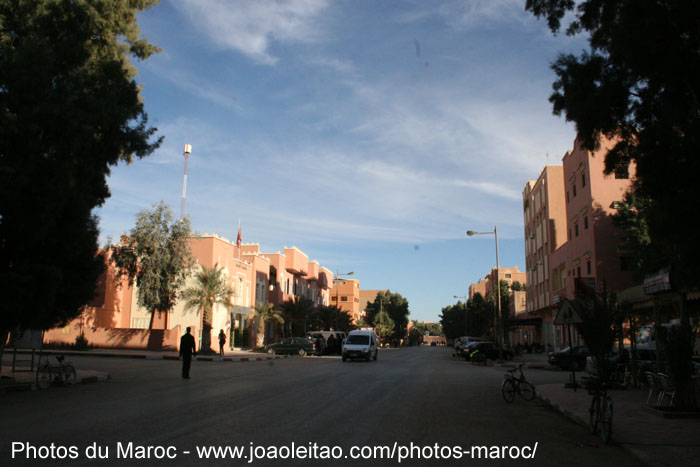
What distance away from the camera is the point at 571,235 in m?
43.0

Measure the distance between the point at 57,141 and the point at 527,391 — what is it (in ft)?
45.3

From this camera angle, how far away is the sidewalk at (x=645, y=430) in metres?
7.11

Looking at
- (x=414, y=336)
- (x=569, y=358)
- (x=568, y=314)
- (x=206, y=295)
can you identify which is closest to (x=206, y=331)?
(x=206, y=295)

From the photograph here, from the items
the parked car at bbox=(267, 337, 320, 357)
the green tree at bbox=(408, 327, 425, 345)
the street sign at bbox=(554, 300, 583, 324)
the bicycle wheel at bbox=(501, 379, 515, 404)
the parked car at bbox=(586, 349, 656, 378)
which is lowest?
the green tree at bbox=(408, 327, 425, 345)

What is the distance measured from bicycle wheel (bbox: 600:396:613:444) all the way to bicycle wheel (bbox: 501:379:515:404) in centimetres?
479

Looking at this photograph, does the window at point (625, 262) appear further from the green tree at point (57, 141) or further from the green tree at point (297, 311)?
the green tree at point (297, 311)

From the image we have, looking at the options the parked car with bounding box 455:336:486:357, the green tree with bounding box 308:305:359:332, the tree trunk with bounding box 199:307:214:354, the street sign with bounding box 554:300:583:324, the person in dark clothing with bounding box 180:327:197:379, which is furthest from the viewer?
Result: the green tree with bounding box 308:305:359:332

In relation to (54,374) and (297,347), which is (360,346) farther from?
(54,374)

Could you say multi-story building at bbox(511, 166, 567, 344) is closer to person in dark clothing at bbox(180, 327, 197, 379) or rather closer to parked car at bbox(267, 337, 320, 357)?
parked car at bbox(267, 337, 320, 357)

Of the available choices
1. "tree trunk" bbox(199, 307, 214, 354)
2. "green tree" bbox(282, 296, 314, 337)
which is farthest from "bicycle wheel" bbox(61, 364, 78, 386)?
"green tree" bbox(282, 296, 314, 337)

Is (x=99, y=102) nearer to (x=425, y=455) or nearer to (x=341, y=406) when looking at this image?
(x=341, y=406)

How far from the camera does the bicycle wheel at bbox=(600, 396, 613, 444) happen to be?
802 centimetres

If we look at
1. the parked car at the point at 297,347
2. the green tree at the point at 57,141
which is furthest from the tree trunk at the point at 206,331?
the green tree at the point at 57,141

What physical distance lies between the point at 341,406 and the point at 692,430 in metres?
6.43
